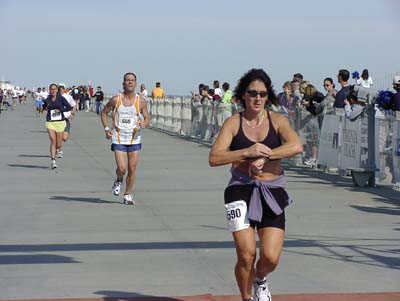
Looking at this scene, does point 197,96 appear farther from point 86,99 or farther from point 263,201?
point 86,99

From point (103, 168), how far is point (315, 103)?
14.4ft

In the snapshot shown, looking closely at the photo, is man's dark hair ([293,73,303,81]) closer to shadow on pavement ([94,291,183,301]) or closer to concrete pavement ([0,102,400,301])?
concrete pavement ([0,102,400,301])

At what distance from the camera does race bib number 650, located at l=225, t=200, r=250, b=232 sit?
6566 mm

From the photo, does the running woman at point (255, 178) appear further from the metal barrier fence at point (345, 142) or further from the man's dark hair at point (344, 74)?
the man's dark hair at point (344, 74)

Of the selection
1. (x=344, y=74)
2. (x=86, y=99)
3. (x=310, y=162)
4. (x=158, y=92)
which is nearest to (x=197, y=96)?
(x=158, y=92)

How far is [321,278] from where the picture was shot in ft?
27.0

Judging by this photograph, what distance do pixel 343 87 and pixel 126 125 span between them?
5.44 meters

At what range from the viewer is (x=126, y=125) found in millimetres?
13484

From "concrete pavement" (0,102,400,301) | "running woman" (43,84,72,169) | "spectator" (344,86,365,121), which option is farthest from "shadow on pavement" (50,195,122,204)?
"running woman" (43,84,72,169)

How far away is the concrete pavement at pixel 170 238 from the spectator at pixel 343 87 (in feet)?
4.38

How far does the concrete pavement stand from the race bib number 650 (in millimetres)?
1106

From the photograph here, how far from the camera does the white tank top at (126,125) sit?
13.4 meters

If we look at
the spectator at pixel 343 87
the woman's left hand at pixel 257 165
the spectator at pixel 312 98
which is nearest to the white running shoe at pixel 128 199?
the spectator at pixel 343 87

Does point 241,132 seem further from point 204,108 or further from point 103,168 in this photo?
point 204,108
